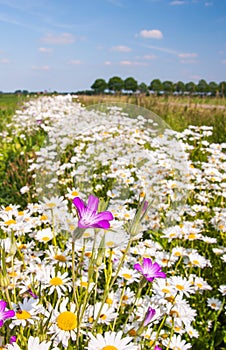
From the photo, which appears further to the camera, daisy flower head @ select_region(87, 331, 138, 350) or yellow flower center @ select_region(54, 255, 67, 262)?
yellow flower center @ select_region(54, 255, 67, 262)

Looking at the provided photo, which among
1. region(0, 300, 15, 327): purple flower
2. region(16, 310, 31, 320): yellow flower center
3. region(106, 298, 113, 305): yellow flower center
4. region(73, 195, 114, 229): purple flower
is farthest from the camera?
region(106, 298, 113, 305): yellow flower center

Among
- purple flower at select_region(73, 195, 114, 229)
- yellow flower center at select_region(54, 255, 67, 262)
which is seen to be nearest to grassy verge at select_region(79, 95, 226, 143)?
yellow flower center at select_region(54, 255, 67, 262)

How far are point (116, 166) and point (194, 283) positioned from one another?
1485 millimetres

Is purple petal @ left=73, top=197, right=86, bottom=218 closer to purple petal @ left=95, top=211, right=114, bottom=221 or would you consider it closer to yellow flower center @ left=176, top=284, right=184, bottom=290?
purple petal @ left=95, top=211, right=114, bottom=221

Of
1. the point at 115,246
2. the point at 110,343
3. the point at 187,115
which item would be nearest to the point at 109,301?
the point at 115,246

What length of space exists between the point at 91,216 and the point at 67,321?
0.41m

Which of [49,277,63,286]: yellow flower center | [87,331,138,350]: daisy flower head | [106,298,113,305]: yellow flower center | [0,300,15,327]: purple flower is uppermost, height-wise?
[0,300,15,327]: purple flower

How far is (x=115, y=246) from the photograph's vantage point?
155 cm

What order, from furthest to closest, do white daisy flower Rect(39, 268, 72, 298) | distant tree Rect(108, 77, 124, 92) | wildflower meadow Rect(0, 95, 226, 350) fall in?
1. distant tree Rect(108, 77, 124, 92)
2. white daisy flower Rect(39, 268, 72, 298)
3. wildflower meadow Rect(0, 95, 226, 350)

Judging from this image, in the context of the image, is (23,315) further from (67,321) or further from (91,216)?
(91,216)

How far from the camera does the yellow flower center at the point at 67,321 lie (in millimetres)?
1069

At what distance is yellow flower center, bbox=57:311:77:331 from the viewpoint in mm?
1069

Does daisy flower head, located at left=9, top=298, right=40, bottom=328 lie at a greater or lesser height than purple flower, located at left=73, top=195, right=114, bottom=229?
lesser

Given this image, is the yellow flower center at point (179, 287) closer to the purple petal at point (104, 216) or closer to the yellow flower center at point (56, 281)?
the yellow flower center at point (56, 281)
